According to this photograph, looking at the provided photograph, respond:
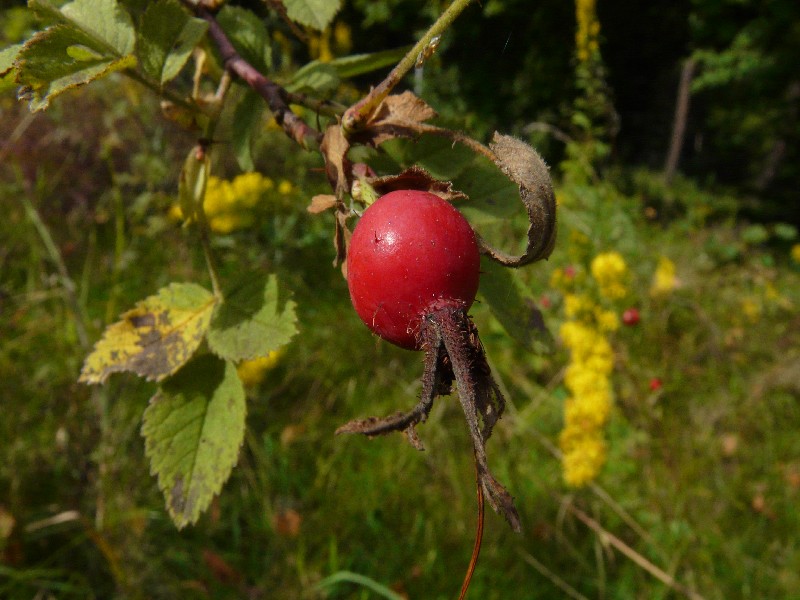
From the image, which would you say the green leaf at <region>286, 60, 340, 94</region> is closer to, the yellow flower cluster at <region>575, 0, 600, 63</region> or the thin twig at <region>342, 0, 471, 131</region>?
the thin twig at <region>342, 0, 471, 131</region>

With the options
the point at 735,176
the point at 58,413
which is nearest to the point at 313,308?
the point at 58,413

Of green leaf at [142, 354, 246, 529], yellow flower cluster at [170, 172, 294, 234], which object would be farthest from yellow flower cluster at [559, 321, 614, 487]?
green leaf at [142, 354, 246, 529]

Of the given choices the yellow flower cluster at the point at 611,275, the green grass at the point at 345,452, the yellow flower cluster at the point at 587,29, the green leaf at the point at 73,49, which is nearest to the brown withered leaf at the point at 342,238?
the green leaf at the point at 73,49

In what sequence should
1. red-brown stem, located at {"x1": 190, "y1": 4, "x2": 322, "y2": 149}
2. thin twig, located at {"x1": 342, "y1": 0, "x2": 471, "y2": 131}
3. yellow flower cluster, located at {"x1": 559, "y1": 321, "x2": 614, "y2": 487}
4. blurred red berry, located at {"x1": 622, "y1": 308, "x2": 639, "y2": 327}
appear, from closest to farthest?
thin twig, located at {"x1": 342, "y1": 0, "x2": 471, "y2": 131}, red-brown stem, located at {"x1": 190, "y1": 4, "x2": 322, "y2": 149}, yellow flower cluster, located at {"x1": 559, "y1": 321, "x2": 614, "y2": 487}, blurred red berry, located at {"x1": 622, "y1": 308, "x2": 639, "y2": 327}

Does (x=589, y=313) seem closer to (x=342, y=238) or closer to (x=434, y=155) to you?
(x=434, y=155)

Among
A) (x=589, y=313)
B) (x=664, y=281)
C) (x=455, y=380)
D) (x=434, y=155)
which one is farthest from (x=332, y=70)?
(x=664, y=281)

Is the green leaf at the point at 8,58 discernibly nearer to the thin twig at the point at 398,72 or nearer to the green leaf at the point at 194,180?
the green leaf at the point at 194,180

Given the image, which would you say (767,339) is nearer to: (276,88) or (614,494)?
(614,494)
